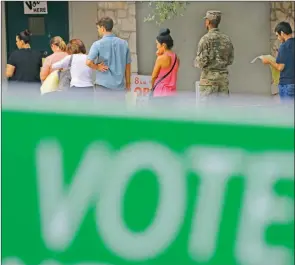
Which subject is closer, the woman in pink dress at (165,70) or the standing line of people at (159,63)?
the standing line of people at (159,63)

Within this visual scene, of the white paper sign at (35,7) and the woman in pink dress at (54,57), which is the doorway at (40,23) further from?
the woman in pink dress at (54,57)

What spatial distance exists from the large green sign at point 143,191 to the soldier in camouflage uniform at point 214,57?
16.8 feet

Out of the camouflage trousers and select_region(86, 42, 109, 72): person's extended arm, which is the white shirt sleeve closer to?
select_region(86, 42, 109, 72): person's extended arm

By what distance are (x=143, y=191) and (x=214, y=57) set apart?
545cm

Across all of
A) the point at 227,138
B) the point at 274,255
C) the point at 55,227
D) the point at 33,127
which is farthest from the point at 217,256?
the point at 33,127

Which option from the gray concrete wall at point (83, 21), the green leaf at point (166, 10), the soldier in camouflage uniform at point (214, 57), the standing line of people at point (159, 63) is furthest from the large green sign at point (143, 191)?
the gray concrete wall at point (83, 21)

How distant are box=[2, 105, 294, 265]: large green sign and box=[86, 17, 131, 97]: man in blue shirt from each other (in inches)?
203

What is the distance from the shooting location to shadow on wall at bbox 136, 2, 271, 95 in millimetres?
10742

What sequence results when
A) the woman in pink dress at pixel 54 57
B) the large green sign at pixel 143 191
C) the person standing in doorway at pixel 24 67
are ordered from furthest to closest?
the person standing in doorway at pixel 24 67, the woman in pink dress at pixel 54 57, the large green sign at pixel 143 191

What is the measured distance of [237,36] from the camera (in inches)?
427

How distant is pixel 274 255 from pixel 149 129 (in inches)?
17.3

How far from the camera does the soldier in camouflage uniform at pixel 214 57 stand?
7316 millimetres

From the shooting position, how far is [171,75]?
305 inches

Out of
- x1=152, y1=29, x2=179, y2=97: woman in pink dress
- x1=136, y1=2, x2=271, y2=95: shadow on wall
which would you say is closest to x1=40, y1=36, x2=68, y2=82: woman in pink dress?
x1=152, y1=29, x2=179, y2=97: woman in pink dress
